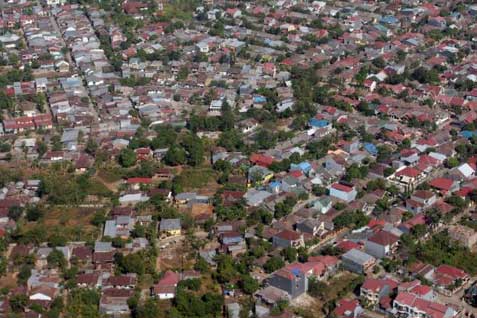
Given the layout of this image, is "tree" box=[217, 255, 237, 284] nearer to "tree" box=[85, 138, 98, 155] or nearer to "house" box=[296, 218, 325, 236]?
"house" box=[296, 218, 325, 236]

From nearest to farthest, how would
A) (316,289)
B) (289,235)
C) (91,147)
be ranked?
1. (316,289)
2. (289,235)
3. (91,147)

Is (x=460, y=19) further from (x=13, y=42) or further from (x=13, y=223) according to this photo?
(x=13, y=223)

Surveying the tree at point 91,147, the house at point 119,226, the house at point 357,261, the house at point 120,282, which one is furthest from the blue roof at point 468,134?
the house at point 120,282

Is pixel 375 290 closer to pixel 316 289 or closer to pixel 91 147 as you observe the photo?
pixel 316 289

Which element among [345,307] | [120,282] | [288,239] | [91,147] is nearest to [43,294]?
[120,282]

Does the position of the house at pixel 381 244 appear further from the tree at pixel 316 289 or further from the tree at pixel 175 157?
the tree at pixel 175 157

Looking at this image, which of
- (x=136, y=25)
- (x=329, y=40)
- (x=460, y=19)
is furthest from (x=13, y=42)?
(x=460, y=19)
